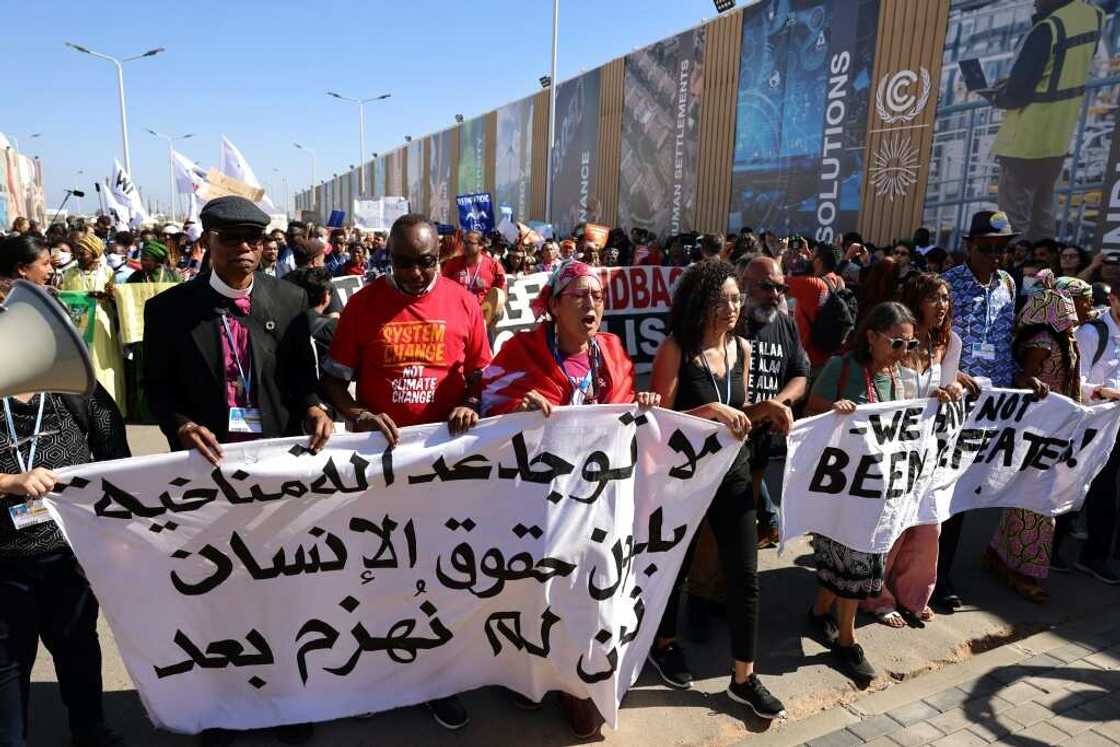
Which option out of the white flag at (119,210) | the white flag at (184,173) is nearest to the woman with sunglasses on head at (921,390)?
the white flag at (184,173)

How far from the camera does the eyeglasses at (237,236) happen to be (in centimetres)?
254

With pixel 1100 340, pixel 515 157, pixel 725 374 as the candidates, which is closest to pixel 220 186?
pixel 725 374

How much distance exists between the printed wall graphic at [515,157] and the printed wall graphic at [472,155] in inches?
105

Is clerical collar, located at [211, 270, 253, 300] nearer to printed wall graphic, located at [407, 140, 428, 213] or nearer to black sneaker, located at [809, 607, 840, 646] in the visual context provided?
black sneaker, located at [809, 607, 840, 646]

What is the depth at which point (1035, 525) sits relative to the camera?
4.05 m

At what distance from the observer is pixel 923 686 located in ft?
10.5

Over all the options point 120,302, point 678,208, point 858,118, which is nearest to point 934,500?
point 120,302

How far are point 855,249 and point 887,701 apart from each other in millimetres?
8232

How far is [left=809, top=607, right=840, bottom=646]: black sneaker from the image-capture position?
11.4 feet

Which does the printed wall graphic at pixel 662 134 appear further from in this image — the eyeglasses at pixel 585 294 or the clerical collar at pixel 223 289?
the clerical collar at pixel 223 289

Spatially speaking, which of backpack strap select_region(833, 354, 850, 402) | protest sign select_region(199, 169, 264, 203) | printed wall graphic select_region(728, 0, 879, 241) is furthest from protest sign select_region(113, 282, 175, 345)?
printed wall graphic select_region(728, 0, 879, 241)

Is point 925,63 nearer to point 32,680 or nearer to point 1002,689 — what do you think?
point 1002,689

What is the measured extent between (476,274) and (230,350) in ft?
17.0

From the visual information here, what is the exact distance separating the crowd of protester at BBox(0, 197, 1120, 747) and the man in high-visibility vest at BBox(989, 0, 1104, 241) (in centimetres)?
757
